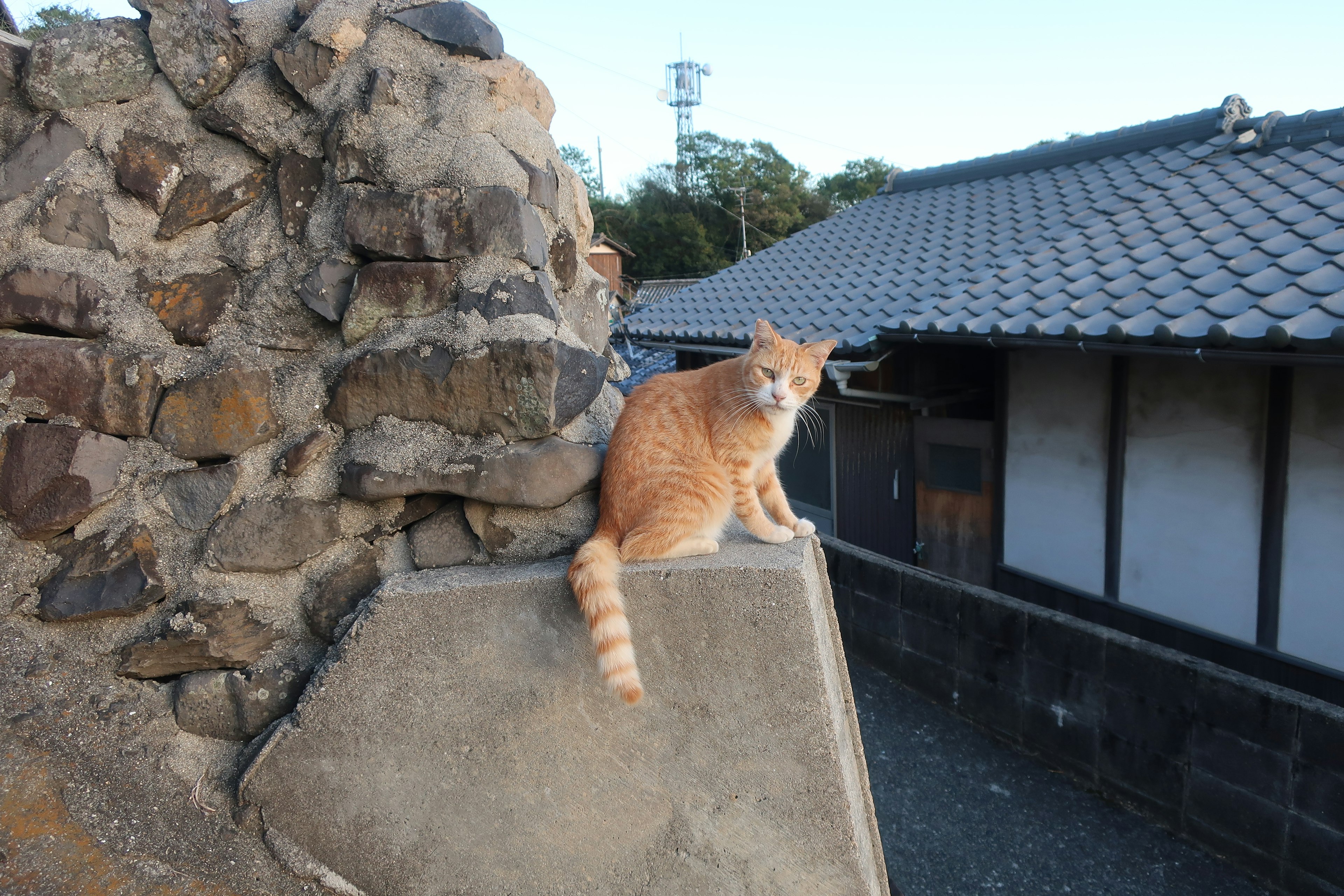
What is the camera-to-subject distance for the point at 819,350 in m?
2.84

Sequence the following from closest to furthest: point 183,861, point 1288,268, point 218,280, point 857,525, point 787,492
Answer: point 183,861 < point 218,280 < point 1288,268 < point 857,525 < point 787,492

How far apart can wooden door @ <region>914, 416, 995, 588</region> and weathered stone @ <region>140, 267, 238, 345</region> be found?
489 cm

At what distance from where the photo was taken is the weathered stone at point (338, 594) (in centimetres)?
173

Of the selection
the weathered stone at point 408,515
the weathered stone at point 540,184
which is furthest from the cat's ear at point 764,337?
the weathered stone at point 408,515

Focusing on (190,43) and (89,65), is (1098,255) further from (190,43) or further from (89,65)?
(89,65)

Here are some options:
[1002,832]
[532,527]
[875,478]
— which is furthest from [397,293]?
[875,478]

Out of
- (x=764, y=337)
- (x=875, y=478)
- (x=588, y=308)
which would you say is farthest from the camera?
(x=875, y=478)

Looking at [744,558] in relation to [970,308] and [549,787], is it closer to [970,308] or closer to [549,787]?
[549,787]

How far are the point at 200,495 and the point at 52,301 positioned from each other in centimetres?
54

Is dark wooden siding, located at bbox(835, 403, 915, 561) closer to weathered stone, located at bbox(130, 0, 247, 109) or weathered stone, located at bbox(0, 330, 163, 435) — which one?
weathered stone, located at bbox(130, 0, 247, 109)

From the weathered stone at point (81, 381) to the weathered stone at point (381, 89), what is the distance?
31.1 inches

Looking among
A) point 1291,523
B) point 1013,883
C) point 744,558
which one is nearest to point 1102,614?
point 1291,523

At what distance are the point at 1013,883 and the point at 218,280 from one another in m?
3.75

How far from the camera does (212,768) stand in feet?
5.44
